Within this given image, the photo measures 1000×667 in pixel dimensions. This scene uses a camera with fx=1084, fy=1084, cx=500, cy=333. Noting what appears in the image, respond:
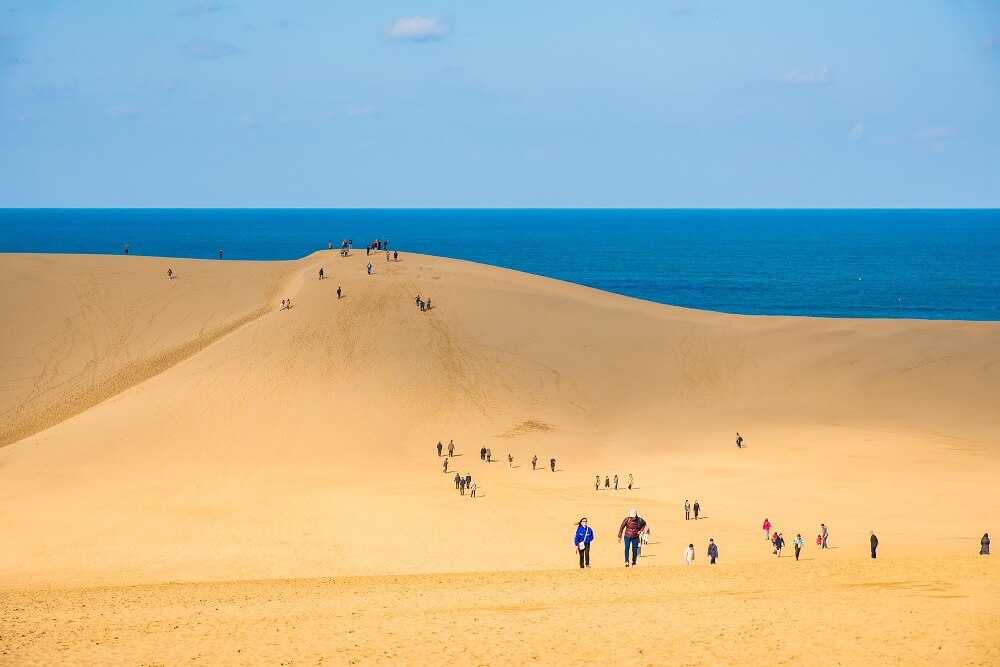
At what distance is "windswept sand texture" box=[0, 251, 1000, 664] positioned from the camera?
1720cm

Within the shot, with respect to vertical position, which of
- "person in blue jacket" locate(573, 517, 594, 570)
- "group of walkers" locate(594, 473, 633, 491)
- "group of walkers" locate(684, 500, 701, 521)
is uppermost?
"group of walkers" locate(594, 473, 633, 491)

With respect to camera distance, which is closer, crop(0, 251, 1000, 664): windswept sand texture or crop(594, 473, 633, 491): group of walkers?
crop(0, 251, 1000, 664): windswept sand texture

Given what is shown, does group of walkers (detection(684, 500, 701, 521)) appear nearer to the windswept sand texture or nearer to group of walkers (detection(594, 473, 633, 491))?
the windswept sand texture

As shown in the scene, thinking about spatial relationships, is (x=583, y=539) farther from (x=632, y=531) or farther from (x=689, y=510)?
(x=689, y=510)

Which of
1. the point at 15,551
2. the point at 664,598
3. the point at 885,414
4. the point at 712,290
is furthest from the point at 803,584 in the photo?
the point at 712,290

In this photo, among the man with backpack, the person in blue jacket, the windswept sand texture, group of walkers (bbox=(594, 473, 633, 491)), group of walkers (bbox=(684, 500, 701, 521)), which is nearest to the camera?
the windswept sand texture

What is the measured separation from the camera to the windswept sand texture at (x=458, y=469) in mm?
17203

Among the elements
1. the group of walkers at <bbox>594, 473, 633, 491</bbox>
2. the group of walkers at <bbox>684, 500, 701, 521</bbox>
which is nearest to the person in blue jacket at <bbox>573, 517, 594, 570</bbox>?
the group of walkers at <bbox>684, 500, 701, 521</bbox>

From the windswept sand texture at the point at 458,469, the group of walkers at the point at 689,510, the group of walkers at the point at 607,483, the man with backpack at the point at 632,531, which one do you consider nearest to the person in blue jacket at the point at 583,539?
the man with backpack at the point at 632,531

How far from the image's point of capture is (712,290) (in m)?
119

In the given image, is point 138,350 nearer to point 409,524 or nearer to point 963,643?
point 409,524

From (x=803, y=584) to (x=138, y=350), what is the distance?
40.9 metres

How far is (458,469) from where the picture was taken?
3931 cm

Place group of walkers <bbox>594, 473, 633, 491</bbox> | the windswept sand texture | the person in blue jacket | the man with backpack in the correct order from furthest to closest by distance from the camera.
A: 1. group of walkers <bbox>594, 473, 633, 491</bbox>
2. the person in blue jacket
3. the man with backpack
4. the windswept sand texture
